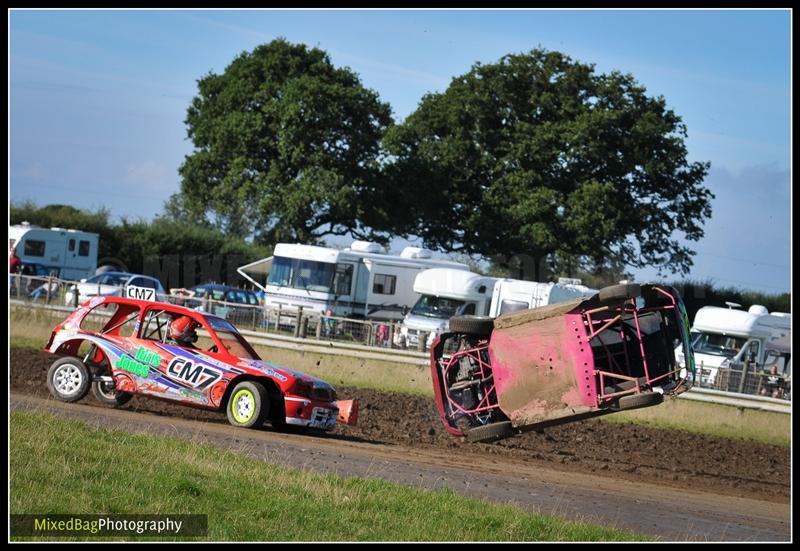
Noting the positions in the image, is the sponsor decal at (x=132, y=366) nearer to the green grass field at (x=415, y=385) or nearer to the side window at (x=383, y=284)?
the green grass field at (x=415, y=385)

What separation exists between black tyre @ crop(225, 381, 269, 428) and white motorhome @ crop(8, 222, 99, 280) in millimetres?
29626

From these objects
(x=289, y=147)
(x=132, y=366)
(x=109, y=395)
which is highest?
(x=289, y=147)

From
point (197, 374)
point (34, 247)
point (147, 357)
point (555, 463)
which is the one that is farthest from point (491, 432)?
point (34, 247)

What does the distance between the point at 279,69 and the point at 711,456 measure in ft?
134

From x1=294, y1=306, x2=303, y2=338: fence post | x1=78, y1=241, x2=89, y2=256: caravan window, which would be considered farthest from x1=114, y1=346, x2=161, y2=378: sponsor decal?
x1=78, y1=241, x2=89, y2=256: caravan window

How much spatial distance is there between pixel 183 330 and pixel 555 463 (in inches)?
233

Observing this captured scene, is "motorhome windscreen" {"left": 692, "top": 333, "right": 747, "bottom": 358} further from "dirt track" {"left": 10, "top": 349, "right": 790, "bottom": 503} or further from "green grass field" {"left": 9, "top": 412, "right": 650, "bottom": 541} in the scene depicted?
"green grass field" {"left": 9, "top": 412, "right": 650, "bottom": 541}

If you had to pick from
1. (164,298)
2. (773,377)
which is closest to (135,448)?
(164,298)

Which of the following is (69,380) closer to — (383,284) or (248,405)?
(248,405)

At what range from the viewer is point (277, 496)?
10.1 metres

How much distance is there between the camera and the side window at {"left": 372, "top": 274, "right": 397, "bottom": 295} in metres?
40.0

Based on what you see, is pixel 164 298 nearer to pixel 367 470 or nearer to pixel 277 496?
pixel 367 470

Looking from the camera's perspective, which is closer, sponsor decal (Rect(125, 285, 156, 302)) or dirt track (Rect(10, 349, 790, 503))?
dirt track (Rect(10, 349, 790, 503))

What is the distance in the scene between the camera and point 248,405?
52.6 feet
